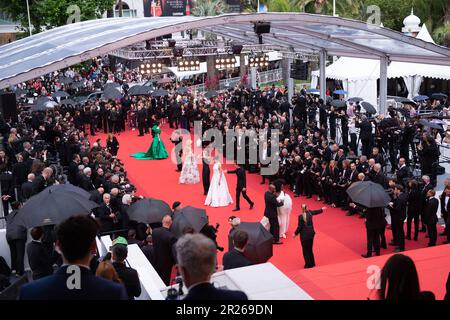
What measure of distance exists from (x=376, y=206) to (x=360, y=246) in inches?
68.0

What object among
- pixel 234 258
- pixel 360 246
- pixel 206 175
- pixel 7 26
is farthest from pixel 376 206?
pixel 7 26

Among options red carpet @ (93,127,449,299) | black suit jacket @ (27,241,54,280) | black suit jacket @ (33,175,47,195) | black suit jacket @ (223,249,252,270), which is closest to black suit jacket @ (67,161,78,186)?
black suit jacket @ (33,175,47,195)

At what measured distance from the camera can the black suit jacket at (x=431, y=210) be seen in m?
11.9

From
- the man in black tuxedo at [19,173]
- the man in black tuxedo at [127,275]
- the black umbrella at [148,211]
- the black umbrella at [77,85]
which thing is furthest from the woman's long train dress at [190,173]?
the black umbrella at [77,85]

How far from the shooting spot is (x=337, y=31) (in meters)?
19.2

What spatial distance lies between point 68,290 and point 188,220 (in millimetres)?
6768

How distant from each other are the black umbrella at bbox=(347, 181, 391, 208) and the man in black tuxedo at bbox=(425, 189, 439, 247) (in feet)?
3.36

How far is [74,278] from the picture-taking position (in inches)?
138

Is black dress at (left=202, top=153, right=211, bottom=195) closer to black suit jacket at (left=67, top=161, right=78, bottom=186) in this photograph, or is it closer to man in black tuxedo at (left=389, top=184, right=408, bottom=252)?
black suit jacket at (left=67, top=161, right=78, bottom=186)

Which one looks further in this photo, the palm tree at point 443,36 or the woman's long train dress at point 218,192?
the palm tree at point 443,36

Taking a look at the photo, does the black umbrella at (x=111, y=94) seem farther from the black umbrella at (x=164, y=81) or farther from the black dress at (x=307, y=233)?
the black dress at (x=307, y=233)

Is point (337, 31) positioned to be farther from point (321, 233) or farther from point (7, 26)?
point (7, 26)

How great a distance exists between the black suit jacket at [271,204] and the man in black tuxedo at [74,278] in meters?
8.94

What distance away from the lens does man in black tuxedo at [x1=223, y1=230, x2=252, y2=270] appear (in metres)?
7.20
